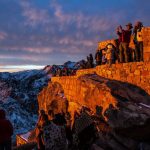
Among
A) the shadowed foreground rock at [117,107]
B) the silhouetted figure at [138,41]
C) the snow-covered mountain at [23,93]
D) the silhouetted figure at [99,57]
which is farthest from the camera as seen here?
the snow-covered mountain at [23,93]

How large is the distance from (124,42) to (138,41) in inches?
27.7

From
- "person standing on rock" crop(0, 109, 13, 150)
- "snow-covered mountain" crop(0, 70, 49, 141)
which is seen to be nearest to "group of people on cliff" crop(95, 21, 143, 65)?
"person standing on rock" crop(0, 109, 13, 150)

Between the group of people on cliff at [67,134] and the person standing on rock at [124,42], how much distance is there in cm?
254

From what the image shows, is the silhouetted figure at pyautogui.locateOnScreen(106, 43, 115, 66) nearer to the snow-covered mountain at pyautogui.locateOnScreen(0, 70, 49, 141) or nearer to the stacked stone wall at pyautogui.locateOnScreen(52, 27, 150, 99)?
the stacked stone wall at pyautogui.locateOnScreen(52, 27, 150, 99)

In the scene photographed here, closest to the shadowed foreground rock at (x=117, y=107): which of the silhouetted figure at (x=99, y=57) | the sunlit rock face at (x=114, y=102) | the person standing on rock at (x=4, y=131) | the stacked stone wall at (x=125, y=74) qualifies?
the sunlit rock face at (x=114, y=102)

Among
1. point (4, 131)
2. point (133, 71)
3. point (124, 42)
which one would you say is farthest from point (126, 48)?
point (4, 131)

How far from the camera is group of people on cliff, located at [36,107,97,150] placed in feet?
38.9

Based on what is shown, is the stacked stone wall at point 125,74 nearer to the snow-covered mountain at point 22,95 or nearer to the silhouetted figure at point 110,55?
the silhouetted figure at point 110,55

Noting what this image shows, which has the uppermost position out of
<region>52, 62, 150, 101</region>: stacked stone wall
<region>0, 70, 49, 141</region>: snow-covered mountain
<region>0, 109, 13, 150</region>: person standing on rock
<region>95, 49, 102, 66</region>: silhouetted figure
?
<region>95, 49, 102, 66</region>: silhouetted figure

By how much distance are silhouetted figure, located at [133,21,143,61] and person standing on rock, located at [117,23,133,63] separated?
0.90 feet

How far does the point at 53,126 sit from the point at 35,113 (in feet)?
189

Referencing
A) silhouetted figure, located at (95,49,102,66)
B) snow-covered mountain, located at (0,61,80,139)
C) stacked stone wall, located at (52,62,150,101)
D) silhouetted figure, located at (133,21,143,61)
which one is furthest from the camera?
snow-covered mountain, located at (0,61,80,139)

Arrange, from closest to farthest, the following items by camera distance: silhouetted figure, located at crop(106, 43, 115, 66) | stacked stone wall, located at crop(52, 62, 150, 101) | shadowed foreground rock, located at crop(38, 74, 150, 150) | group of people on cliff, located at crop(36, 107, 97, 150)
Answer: shadowed foreground rock, located at crop(38, 74, 150, 150) → group of people on cliff, located at crop(36, 107, 97, 150) → stacked stone wall, located at crop(52, 62, 150, 101) → silhouetted figure, located at crop(106, 43, 115, 66)

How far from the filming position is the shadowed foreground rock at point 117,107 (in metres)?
9.72
